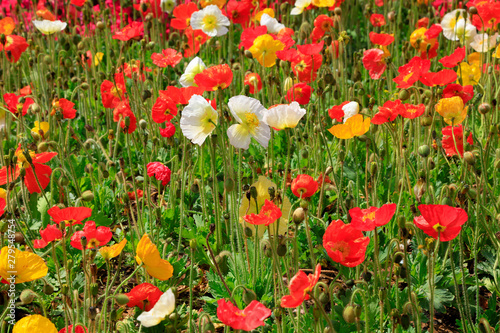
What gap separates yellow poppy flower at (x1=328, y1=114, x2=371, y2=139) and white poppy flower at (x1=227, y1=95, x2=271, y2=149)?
0.23 metres

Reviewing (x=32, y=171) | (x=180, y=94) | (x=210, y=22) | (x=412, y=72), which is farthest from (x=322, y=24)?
(x=32, y=171)

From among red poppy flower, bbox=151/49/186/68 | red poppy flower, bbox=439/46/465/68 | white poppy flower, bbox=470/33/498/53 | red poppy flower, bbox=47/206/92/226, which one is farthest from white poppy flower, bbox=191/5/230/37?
red poppy flower, bbox=47/206/92/226

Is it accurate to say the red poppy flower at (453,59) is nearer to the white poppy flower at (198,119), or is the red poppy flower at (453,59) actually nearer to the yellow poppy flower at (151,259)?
the white poppy flower at (198,119)

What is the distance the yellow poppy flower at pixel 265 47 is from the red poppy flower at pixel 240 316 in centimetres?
140

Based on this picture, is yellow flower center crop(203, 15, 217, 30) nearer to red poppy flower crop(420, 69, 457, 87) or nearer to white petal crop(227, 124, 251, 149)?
red poppy flower crop(420, 69, 457, 87)

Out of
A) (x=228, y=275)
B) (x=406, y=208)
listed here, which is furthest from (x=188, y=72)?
(x=406, y=208)

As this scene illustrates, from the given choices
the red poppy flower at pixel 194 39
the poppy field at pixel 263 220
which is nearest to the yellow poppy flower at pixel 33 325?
the poppy field at pixel 263 220

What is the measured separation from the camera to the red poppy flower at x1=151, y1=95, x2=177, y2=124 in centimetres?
212

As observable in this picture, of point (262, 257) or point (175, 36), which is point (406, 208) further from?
point (175, 36)

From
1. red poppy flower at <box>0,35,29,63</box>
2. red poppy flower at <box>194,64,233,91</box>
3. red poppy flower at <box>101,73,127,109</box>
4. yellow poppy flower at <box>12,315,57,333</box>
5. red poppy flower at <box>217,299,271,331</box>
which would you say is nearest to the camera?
red poppy flower at <box>217,299,271,331</box>

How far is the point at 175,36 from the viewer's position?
4207 mm

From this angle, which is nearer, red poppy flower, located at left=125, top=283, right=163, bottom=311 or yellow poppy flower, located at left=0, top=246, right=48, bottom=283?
yellow poppy flower, located at left=0, top=246, right=48, bottom=283

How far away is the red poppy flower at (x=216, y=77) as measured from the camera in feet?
5.71

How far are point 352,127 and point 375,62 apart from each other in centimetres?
108
